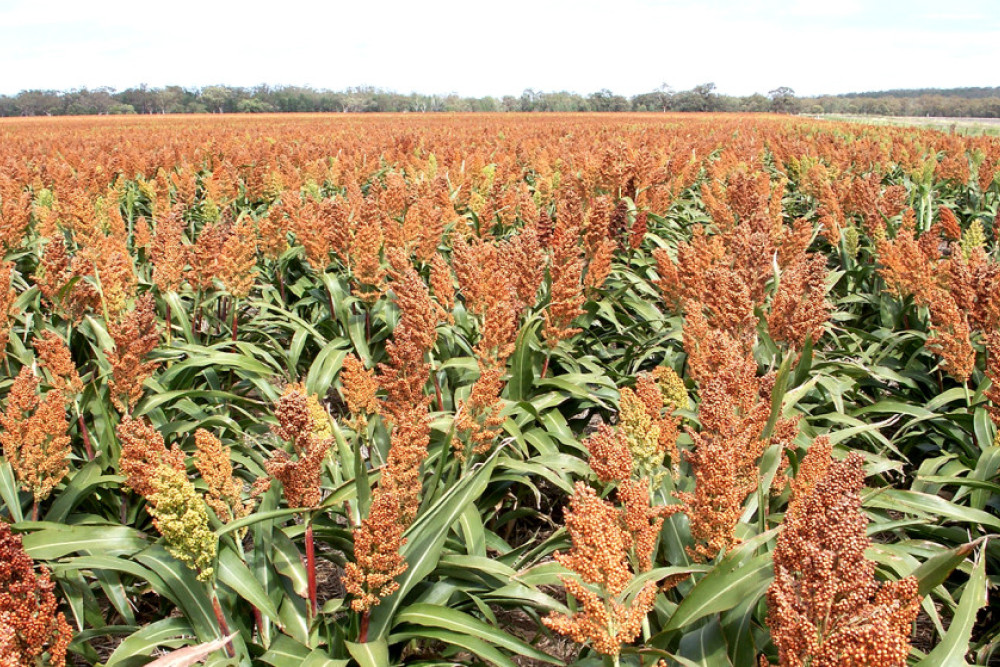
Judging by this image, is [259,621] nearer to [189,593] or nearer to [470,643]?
[189,593]

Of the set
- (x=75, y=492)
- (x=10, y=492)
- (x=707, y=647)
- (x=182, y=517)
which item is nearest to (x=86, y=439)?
(x=75, y=492)

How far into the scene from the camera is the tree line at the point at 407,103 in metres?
95.1

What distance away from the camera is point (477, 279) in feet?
12.8

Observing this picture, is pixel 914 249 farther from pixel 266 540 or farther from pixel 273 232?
pixel 273 232

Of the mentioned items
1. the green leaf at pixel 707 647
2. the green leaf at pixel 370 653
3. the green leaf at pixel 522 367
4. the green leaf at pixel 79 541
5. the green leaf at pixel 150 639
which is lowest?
the green leaf at pixel 150 639

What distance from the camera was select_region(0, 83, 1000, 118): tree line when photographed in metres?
95.1

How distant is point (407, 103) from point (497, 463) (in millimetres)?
111891

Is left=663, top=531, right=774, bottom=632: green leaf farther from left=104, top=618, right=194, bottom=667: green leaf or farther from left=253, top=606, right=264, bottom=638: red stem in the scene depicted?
left=104, top=618, right=194, bottom=667: green leaf

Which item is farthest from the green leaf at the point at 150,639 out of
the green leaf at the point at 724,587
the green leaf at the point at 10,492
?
the green leaf at the point at 724,587

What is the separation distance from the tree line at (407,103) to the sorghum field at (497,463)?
307ft

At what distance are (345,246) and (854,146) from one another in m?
11.8

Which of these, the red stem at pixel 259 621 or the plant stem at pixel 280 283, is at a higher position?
the plant stem at pixel 280 283

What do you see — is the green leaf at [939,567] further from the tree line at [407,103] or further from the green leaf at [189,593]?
the tree line at [407,103]

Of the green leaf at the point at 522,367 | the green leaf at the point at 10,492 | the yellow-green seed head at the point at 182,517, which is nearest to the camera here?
the yellow-green seed head at the point at 182,517
